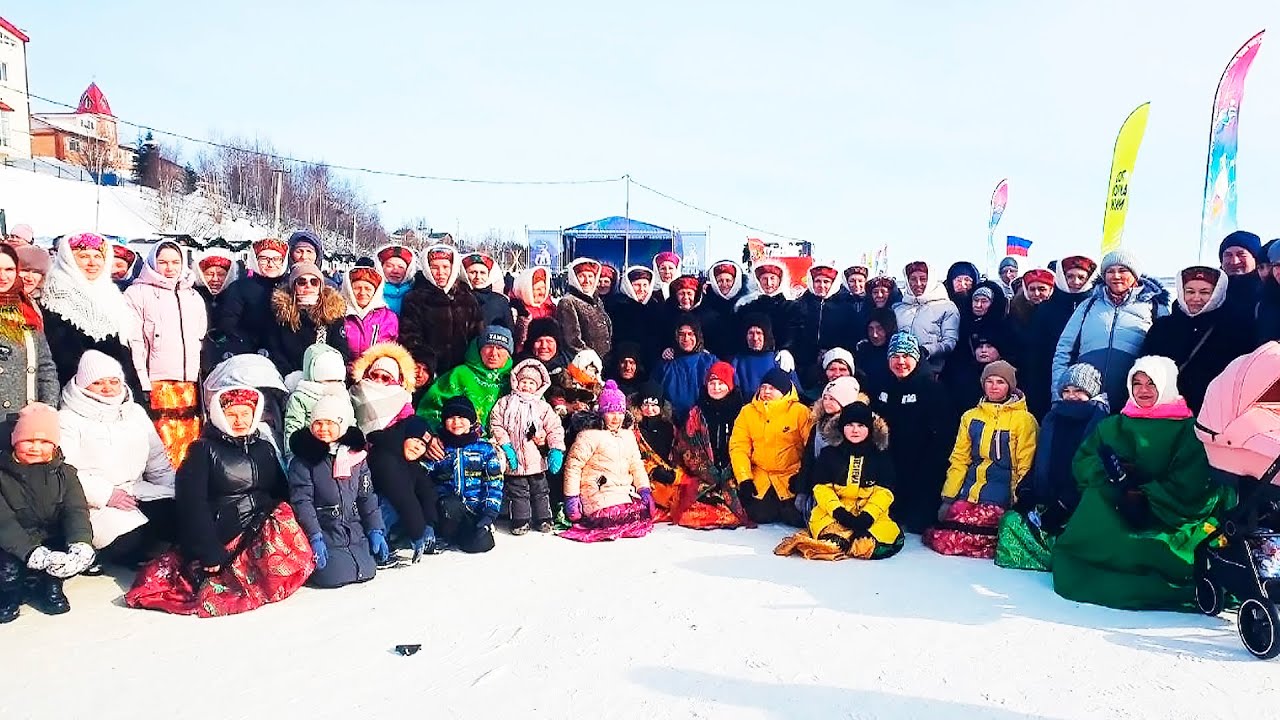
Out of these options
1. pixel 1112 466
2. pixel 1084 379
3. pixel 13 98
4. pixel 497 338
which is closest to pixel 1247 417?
pixel 1112 466

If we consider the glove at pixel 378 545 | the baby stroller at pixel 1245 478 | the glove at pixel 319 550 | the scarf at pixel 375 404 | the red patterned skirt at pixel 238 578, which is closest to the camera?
the baby stroller at pixel 1245 478

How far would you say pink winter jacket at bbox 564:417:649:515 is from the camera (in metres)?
4.83

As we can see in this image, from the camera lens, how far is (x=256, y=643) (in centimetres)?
314

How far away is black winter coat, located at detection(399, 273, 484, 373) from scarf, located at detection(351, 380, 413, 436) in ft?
2.02

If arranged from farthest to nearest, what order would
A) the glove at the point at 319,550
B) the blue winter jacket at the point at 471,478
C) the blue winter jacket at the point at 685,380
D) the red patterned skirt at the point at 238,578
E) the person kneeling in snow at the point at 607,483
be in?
the blue winter jacket at the point at 685,380, the person kneeling in snow at the point at 607,483, the blue winter jacket at the point at 471,478, the glove at the point at 319,550, the red patterned skirt at the point at 238,578

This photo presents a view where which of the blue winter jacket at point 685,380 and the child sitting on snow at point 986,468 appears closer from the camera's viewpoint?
the child sitting on snow at point 986,468

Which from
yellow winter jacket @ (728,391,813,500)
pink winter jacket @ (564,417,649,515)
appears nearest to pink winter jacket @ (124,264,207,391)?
pink winter jacket @ (564,417,649,515)

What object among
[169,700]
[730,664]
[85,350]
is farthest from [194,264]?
[730,664]

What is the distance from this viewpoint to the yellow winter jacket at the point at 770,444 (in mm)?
5082

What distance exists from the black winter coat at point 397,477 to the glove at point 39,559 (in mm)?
1423

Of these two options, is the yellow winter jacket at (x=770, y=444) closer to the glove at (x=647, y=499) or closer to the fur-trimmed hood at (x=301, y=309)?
the glove at (x=647, y=499)

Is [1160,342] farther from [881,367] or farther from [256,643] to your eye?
[256,643]

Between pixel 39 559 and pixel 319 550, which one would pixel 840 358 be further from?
pixel 39 559

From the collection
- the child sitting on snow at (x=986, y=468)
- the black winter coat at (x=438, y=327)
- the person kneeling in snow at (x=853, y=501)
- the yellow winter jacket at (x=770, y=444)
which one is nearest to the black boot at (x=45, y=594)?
the black winter coat at (x=438, y=327)
